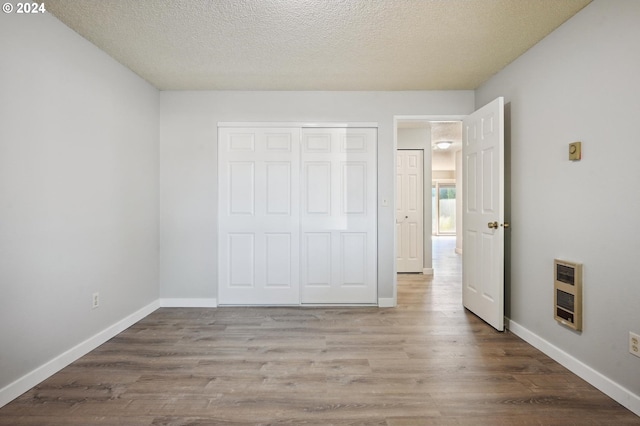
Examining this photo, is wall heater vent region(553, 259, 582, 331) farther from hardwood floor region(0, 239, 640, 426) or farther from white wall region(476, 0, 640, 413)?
hardwood floor region(0, 239, 640, 426)

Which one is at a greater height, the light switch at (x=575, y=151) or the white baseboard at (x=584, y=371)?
the light switch at (x=575, y=151)

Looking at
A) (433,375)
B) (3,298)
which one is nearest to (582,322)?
(433,375)

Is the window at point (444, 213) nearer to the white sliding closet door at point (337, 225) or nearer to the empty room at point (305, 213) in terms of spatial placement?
the empty room at point (305, 213)

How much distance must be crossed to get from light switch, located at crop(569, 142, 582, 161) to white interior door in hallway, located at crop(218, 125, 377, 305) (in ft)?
6.17

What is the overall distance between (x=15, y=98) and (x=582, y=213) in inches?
145

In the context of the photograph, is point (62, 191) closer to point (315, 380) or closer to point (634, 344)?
point (315, 380)

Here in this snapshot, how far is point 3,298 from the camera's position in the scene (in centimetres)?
195

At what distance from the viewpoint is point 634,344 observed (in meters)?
1.90

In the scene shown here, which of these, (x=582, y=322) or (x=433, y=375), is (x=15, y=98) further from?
(x=582, y=322)

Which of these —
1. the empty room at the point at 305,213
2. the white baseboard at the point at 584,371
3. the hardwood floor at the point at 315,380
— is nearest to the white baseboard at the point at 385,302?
the empty room at the point at 305,213

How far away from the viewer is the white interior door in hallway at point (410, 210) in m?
5.78

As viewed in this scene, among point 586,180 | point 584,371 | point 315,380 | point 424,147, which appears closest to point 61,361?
point 315,380

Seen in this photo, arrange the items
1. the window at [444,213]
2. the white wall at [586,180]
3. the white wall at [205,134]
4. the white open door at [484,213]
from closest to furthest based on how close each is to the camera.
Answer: the white wall at [586,180]
the white open door at [484,213]
the white wall at [205,134]
the window at [444,213]

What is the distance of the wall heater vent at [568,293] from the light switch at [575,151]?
725 millimetres
